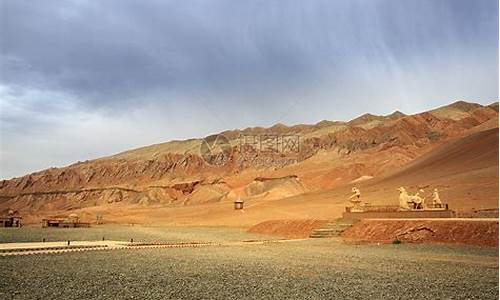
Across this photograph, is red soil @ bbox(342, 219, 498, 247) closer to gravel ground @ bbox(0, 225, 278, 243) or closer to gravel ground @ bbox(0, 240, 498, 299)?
gravel ground @ bbox(0, 240, 498, 299)

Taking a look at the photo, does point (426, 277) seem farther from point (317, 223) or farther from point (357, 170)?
point (357, 170)

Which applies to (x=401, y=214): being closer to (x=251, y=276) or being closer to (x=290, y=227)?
(x=290, y=227)

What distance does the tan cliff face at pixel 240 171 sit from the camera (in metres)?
97.1

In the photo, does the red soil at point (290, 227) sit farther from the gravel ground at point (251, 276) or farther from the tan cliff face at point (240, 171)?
the tan cliff face at point (240, 171)

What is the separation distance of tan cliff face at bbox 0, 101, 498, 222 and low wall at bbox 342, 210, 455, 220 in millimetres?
52218

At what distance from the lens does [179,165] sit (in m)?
137

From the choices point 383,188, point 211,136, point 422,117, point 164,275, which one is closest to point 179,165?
point 211,136

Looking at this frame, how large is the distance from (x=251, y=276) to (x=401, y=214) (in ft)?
72.1

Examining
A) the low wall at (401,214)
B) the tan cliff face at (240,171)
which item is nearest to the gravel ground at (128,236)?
the low wall at (401,214)

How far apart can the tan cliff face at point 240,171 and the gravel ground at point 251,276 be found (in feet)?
226

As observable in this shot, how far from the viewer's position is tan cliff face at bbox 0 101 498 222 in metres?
97.1

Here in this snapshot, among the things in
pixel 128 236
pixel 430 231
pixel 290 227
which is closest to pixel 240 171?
pixel 290 227

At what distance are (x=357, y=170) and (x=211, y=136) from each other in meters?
95.1

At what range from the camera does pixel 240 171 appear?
12469 cm
